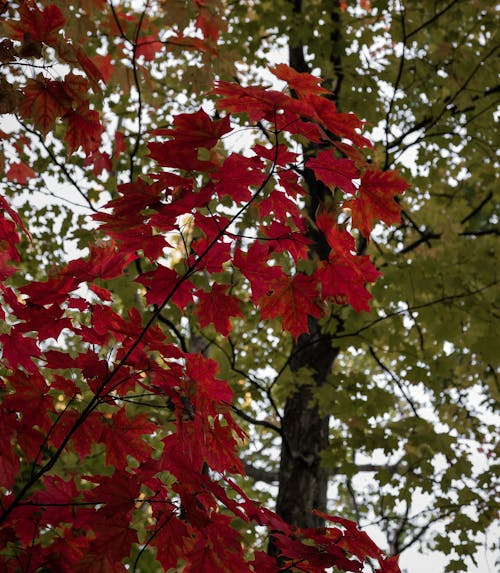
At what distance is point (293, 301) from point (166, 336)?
512 millimetres

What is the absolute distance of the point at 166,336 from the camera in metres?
1.72

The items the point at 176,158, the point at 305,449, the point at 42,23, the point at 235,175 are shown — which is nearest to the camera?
the point at 176,158

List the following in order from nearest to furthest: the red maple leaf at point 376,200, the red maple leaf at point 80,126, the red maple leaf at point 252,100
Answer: the red maple leaf at point 252,100, the red maple leaf at point 376,200, the red maple leaf at point 80,126

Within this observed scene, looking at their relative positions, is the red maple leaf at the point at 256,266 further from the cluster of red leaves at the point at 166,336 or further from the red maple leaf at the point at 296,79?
the red maple leaf at the point at 296,79

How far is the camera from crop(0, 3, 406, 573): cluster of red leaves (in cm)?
145

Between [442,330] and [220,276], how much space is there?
1.54 meters

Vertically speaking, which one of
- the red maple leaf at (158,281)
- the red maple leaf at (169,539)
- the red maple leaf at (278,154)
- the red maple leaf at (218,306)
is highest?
the red maple leaf at (278,154)

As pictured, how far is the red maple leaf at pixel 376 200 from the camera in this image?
5.32 ft

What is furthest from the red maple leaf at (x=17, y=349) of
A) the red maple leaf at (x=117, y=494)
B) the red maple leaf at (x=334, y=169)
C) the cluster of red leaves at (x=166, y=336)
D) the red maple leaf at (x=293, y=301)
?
the red maple leaf at (x=334, y=169)

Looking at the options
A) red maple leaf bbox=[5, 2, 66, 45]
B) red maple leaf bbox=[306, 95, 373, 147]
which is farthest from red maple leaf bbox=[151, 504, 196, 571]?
red maple leaf bbox=[5, 2, 66, 45]

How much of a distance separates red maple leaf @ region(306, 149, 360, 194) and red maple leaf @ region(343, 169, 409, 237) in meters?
0.09

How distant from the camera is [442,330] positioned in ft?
12.1

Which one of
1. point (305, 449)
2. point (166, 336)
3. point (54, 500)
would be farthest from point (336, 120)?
point (305, 449)

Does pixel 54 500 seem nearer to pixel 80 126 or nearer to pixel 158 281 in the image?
pixel 158 281
